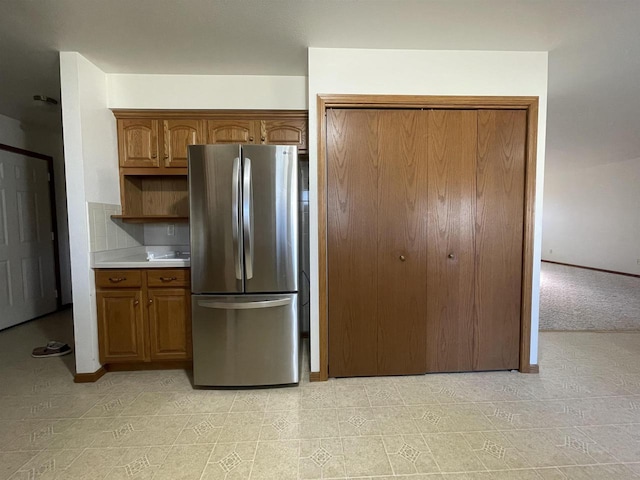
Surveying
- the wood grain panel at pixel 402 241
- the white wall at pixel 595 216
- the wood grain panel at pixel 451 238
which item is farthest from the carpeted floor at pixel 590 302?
the wood grain panel at pixel 402 241

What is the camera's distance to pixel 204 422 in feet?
5.89

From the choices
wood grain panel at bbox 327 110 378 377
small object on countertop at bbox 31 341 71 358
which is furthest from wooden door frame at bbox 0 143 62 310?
wood grain panel at bbox 327 110 378 377

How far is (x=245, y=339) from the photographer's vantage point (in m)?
2.09

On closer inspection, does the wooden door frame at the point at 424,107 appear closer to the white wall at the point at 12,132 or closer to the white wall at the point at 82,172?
the white wall at the point at 82,172

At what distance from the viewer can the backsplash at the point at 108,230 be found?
89.9 inches

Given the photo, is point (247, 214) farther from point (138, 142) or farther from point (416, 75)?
point (416, 75)

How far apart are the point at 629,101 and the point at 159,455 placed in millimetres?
5223

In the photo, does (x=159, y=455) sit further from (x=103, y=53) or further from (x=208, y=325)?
(x=103, y=53)

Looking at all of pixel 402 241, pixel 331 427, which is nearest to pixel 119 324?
pixel 331 427

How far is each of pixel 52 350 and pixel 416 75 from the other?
395 centimetres

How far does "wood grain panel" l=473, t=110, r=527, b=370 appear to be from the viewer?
2.22 m

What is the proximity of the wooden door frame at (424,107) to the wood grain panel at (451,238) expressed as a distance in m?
0.10

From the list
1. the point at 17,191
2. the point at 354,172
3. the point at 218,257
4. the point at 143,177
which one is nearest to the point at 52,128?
the point at 17,191

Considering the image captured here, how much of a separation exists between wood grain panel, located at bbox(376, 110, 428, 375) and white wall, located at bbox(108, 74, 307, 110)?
0.96 meters
